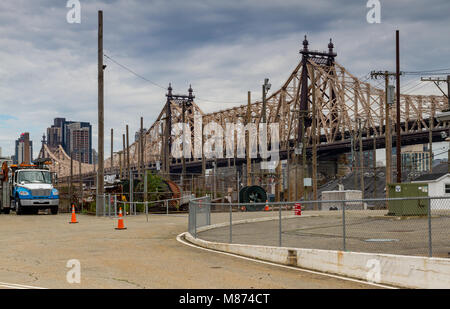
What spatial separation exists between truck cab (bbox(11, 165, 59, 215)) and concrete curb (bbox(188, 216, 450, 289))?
70.7ft

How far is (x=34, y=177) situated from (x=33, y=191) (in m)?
1.32

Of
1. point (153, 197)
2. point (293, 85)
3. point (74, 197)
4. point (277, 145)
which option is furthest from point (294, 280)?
point (293, 85)

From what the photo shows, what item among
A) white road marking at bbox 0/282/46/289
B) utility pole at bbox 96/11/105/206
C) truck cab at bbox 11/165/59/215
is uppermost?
utility pole at bbox 96/11/105/206

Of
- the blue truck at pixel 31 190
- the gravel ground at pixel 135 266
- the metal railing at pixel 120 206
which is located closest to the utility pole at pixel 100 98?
the metal railing at pixel 120 206

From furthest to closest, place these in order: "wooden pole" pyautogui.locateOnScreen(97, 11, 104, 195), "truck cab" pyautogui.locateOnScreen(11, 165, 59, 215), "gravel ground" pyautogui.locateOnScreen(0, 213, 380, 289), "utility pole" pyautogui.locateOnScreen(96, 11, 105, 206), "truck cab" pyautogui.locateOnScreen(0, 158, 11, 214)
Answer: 1. "truck cab" pyautogui.locateOnScreen(0, 158, 11, 214)
2. "wooden pole" pyautogui.locateOnScreen(97, 11, 104, 195)
3. "utility pole" pyautogui.locateOnScreen(96, 11, 105, 206)
4. "truck cab" pyautogui.locateOnScreen(11, 165, 59, 215)
5. "gravel ground" pyautogui.locateOnScreen(0, 213, 380, 289)

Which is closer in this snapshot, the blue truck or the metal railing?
the metal railing

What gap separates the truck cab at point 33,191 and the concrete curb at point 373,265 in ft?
70.7

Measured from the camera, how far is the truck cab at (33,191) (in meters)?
31.9

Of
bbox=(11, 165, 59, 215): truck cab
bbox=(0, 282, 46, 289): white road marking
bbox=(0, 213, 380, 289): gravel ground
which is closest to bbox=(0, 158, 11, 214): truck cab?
bbox=(11, 165, 59, 215): truck cab

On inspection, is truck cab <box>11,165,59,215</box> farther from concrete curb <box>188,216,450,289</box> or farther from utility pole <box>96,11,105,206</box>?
concrete curb <box>188,216,450,289</box>

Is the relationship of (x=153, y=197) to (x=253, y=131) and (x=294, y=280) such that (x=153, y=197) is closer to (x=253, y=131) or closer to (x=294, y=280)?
(x=294, y=280)

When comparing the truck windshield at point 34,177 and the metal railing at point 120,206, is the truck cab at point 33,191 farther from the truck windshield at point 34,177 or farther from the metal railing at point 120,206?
the metal railing at point 120,206

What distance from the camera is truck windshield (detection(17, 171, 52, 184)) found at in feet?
108
